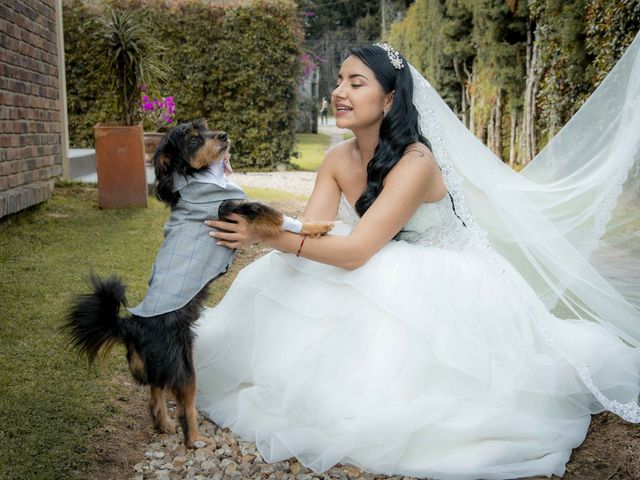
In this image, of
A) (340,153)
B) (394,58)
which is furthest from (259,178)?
(394,58)

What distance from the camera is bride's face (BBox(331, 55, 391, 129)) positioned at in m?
2.83

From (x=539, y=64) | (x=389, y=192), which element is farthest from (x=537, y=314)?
(x=539, y=64)

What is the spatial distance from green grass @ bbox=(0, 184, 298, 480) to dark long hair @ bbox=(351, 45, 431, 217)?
1.63 m

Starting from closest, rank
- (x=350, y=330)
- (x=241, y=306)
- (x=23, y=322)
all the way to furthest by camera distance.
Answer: (x=350, y=330), (x=241, y=306), (x=23, y=322)

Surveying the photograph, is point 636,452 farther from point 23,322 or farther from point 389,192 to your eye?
point 23,322

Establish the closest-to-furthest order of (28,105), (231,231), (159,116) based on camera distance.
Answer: (231,231) → (28,105) → (159,116)

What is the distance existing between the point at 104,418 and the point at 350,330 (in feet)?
3.77

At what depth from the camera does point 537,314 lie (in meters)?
2.81

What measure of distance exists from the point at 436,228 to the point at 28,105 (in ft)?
16.8

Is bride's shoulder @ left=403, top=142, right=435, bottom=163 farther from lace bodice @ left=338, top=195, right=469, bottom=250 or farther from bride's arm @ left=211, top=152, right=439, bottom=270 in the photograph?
lace bodice @ left=338, top=195, right=469, bottom=250

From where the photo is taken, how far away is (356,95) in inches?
111

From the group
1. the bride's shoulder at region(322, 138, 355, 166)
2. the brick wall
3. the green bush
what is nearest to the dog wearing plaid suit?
the bride's shoulder at region(322, 138, 355, 166)

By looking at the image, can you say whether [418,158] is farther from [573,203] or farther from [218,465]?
[218,465]

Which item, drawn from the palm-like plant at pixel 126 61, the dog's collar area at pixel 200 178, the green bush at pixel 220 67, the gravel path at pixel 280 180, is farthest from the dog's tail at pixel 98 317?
the green bush at pixel 220 67
